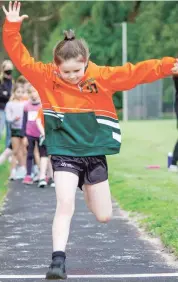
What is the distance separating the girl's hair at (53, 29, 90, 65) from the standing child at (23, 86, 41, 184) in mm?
8354

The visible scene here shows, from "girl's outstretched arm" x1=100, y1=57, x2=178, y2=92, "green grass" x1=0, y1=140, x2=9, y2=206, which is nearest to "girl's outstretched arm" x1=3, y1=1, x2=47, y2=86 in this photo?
"girl's outstretched arm" x1=100, y1=57, x2=178, y2=92

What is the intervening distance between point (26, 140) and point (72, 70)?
10177 mm

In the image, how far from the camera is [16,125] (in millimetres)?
17109

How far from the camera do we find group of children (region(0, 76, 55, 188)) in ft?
51.4

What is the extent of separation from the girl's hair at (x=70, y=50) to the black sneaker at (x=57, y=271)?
1.49 metres

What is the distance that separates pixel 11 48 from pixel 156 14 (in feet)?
165

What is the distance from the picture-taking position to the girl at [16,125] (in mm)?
16984

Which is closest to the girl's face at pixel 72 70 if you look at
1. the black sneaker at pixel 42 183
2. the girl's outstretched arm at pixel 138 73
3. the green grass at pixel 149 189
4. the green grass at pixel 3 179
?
the girl's outstretched arm at pixel 138 73

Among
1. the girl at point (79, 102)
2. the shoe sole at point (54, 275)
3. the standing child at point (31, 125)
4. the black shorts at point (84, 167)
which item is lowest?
the standing child at point (31, 125)

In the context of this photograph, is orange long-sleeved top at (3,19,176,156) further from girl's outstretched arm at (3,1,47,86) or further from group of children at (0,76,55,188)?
group of children at (0,76,55,188)

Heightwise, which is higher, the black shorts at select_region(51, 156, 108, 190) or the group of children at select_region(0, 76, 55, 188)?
the black shorts at select_region(51, 156, 108, 190)

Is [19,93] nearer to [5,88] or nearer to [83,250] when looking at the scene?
[5,88]

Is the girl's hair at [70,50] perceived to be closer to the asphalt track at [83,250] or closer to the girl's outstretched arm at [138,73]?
the girl's outstretched arm at [138,73]

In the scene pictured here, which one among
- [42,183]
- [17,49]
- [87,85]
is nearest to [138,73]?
[87,85]
